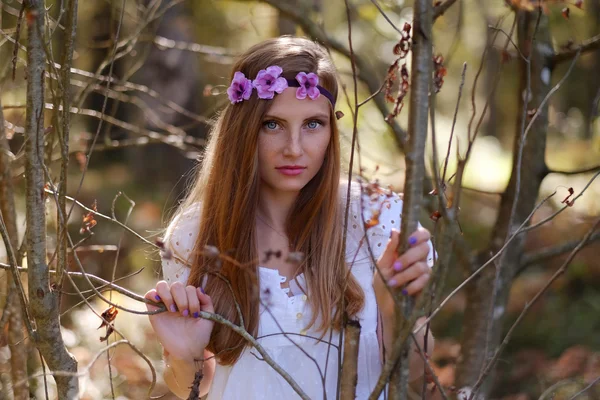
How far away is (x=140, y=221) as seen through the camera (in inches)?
322

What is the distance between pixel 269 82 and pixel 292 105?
104mm

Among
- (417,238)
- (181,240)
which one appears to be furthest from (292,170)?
(417,238)

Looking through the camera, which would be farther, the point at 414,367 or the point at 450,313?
the point at 450,313

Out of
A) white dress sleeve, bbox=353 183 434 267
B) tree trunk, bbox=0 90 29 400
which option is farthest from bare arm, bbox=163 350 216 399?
white dress sleeve, bbox=353 183 434 267

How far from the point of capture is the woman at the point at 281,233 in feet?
6.90

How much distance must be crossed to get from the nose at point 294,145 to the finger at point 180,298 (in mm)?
664

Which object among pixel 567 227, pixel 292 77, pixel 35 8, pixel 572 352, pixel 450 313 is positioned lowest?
pixel 35 8

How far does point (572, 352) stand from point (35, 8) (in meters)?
4.87

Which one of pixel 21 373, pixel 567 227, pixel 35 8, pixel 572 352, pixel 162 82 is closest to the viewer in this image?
pixel 35 8

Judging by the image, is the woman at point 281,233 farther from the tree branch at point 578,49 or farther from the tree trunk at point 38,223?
the tree branch at point 578,49

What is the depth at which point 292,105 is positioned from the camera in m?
2.11

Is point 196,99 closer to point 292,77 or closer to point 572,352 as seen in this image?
point 572,352

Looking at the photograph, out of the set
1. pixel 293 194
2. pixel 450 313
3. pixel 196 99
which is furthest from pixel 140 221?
pixel 293 194

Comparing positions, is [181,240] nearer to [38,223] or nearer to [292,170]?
[292,170]
